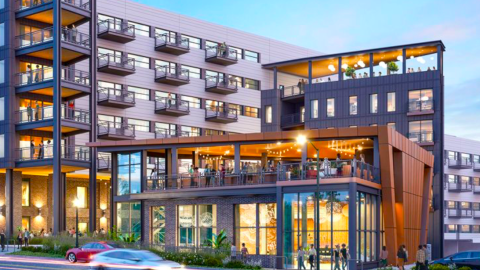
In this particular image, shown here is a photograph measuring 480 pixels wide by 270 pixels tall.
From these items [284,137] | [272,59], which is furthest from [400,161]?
[272,59]

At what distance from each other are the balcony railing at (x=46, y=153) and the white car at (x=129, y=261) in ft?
109

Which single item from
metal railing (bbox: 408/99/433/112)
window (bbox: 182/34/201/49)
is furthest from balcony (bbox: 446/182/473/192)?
window (bbox: 182/34/201/49)

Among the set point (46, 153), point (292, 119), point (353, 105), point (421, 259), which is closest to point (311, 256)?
point (421, 259)

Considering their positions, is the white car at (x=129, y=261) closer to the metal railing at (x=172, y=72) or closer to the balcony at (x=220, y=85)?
the metal railing at (x=172, y=72)

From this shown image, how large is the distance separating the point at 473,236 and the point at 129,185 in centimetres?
7540

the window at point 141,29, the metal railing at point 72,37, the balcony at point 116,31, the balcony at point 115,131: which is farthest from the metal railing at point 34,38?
the window at point 141,29

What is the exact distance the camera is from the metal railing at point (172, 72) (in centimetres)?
8344

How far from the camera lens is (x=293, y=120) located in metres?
86.8

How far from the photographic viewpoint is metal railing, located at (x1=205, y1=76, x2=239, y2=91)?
8938 centimetres

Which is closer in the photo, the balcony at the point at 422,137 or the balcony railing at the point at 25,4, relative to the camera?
the balcony railing at the point at 25,4

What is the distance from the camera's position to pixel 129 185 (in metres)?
55.5

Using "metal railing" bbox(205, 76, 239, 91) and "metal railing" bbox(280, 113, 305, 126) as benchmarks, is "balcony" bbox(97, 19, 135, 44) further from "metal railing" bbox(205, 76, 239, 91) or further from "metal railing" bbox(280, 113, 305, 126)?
"metal railing" bbox(280, 113, 305, 126)

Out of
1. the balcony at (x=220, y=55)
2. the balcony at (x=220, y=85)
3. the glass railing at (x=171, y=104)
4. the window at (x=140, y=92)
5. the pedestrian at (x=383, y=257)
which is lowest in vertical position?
the pedestrian at (x=383, y=257)

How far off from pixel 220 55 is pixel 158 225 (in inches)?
1556
